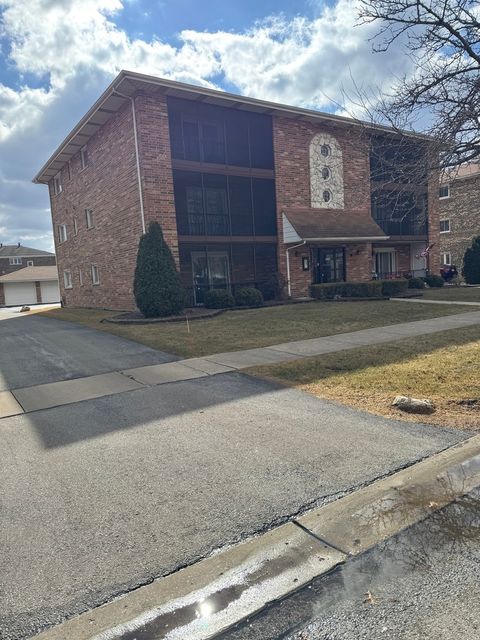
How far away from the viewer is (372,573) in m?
2.51

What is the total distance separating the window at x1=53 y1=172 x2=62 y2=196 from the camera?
26.4 m

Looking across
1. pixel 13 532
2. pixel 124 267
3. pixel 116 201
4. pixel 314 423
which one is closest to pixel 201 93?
pixel 116 201

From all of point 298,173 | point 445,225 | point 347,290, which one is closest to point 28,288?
point 298,173

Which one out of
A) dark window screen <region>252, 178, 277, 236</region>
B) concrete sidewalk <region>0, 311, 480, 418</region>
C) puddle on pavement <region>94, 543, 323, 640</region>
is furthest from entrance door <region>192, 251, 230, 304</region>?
puddle on pavement <region>94, 543, 323, 640</region>

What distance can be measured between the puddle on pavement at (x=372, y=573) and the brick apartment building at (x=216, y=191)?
15.0 m

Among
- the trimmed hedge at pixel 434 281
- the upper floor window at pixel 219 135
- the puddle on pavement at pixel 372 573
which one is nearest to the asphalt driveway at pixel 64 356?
the puddle on pavement at pixel 372 573

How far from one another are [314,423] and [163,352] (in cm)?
504

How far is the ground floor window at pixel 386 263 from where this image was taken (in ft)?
82.5

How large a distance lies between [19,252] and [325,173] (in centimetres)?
4931

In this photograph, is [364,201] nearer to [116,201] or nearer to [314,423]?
[116,201]

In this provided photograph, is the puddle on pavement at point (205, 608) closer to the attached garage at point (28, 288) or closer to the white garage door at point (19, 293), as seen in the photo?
the attached garage at point (28, 288)

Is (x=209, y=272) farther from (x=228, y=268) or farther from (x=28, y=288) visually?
(x=28, y=288)

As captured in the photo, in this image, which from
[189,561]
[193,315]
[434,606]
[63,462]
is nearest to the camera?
[434,606]

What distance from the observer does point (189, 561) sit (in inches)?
A: 104
